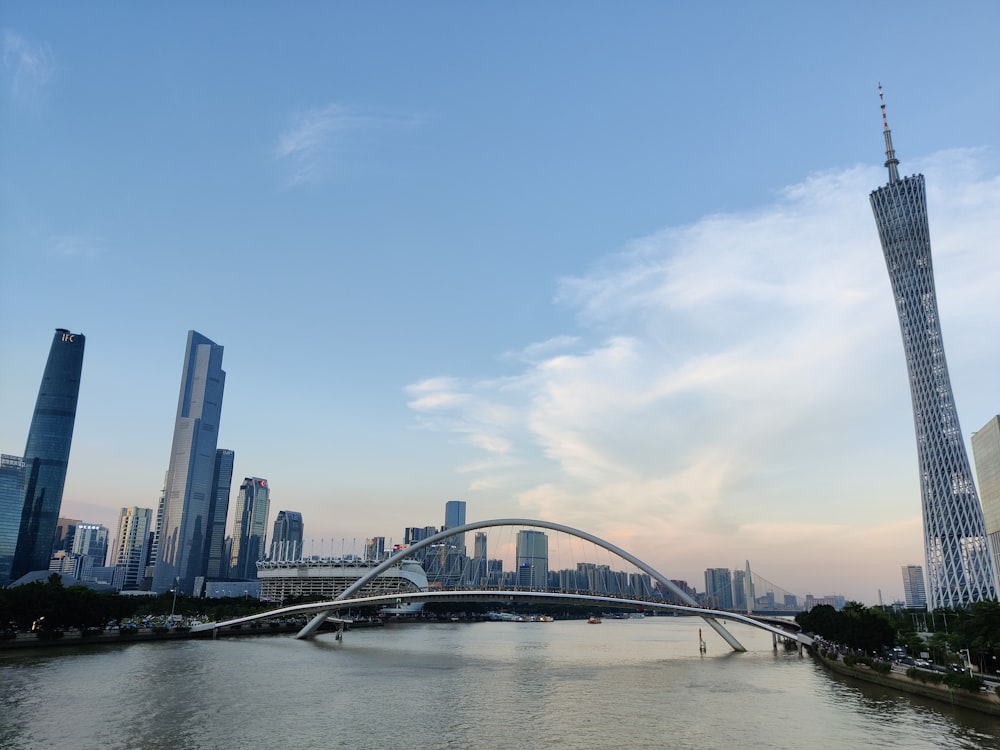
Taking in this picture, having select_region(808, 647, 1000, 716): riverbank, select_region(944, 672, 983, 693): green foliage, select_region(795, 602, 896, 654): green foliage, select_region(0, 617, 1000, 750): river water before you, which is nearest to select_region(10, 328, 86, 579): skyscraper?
select_region(0, 617, 1000, 750): river water

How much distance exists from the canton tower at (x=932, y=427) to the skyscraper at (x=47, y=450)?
18599 centimetres

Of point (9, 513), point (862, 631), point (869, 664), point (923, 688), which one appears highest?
point (9, 513)

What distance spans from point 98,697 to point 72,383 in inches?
6864

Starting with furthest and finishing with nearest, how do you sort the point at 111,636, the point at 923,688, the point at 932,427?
the point at 932,427, the point at 111,636, the point at 923,688

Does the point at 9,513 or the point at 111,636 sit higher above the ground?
the point at 9,513

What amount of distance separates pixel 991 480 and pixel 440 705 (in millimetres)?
63787

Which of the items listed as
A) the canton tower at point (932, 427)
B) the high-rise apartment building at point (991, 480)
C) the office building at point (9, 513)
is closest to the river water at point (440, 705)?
the high-rise apartment building at point (991, 480)

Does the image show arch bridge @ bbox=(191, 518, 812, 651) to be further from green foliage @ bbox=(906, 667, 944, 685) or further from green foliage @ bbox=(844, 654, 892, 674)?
green foliage @ bbox=(906, 667, 944, 685)

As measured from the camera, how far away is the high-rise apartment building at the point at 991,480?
6419 centimetres

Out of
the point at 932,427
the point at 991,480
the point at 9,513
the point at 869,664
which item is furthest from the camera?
the point at 9,513

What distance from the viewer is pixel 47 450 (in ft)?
564

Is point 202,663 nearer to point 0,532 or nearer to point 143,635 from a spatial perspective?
point 143,635

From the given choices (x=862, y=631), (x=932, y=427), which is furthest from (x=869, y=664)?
(x=932, y=427)

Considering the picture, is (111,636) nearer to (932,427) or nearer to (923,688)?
(923,688)
